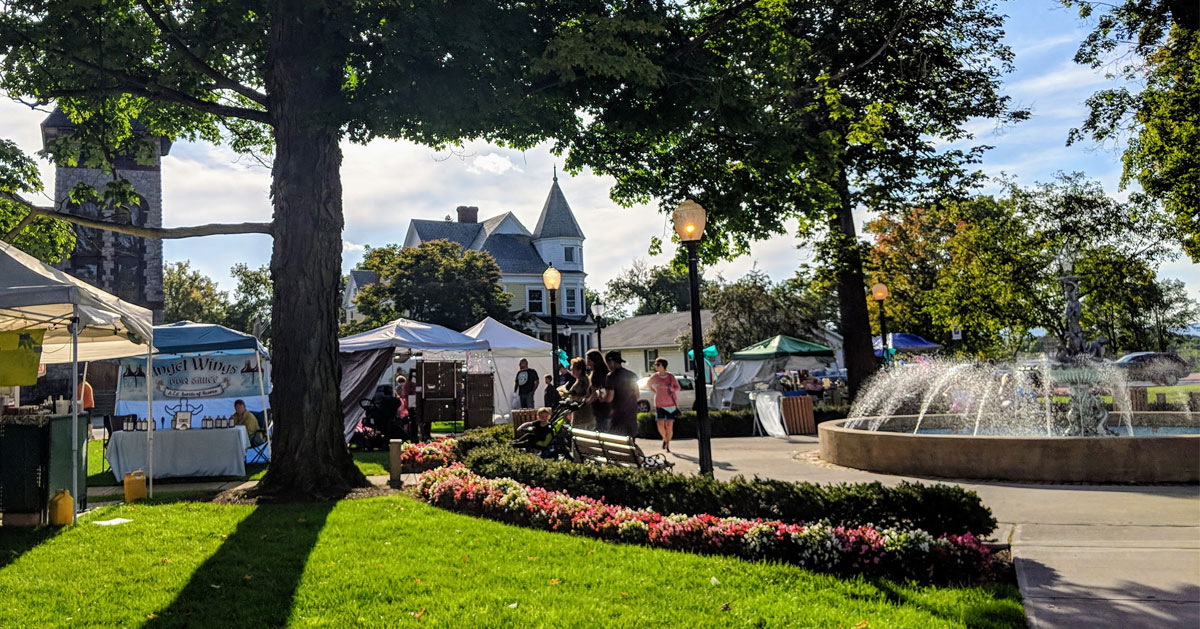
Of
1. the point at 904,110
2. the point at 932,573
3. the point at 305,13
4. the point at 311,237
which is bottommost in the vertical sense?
the point at 932,573

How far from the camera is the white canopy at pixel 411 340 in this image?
62.5 feet

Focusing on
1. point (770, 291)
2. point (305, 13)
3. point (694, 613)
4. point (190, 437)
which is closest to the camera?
point (694, 613)

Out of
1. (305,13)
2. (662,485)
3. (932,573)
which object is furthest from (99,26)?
(932,573)

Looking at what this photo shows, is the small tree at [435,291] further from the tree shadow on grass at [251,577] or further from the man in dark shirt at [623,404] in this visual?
the tree shadow on grass at [251,577]

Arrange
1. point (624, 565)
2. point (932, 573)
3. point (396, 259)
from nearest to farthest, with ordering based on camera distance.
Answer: point (932, 573) < point (624, 565) < point (396, 259)

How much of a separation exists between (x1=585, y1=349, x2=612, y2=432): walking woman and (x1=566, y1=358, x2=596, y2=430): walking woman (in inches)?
5.5

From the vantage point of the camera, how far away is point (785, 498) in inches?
281

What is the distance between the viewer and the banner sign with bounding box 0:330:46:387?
8.99 metres

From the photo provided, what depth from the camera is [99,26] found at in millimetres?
10672

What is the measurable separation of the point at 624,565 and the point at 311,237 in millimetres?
6591

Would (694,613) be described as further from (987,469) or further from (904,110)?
(904,110)

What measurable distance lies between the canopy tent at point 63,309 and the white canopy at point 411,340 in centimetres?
749

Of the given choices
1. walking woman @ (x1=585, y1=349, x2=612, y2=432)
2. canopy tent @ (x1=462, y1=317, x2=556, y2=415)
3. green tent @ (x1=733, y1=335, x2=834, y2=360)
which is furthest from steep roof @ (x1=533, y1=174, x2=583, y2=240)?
walking woman @ (x1=585, y1=349, x2=612, y2=432)

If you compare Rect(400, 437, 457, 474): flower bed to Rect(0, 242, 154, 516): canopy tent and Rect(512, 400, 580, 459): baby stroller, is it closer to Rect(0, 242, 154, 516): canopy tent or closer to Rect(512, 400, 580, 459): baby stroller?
Rect(512, 400, 580, 459): baby stroller
